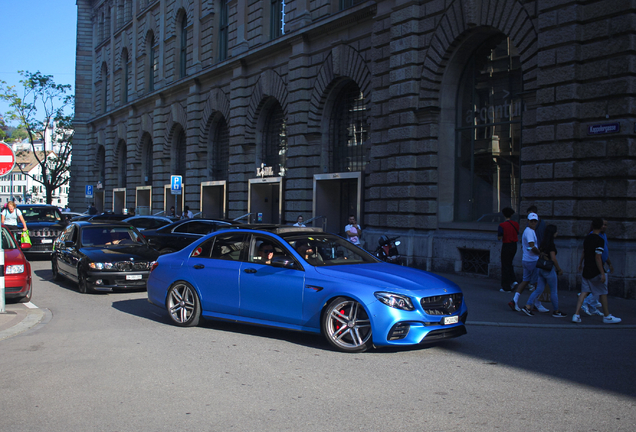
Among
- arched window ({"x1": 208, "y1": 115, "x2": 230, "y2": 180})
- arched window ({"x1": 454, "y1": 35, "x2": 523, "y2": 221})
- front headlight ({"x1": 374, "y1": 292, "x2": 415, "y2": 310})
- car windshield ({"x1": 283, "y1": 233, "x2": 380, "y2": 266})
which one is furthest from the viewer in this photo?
arched window ({"x1": 208, "y1": 115, "x2": 230, "y2": 180})

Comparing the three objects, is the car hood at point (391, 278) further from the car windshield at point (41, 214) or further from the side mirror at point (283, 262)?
the car windshield at point (41, 214)

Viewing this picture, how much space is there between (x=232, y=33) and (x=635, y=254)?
845 inches

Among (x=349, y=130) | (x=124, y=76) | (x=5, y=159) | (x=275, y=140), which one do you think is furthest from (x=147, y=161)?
(x=5, y=159)

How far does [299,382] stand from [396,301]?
5.15 feet

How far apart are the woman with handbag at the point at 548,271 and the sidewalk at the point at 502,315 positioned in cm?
18

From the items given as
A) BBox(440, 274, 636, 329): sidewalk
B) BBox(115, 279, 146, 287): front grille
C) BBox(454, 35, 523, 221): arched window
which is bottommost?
BBox(440, 274, 636, 329): sidewalk

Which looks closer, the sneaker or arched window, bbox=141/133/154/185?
the sneaker

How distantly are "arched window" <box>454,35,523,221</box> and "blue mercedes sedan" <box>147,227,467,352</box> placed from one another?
8.84 meters

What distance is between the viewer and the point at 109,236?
1380 cm

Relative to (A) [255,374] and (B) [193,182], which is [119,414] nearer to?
(A) [255,374]

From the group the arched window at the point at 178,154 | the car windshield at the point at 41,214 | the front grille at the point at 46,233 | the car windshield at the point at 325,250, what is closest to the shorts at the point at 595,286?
the car windshield at the point at 325,250

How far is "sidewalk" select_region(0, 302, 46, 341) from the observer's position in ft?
28.0

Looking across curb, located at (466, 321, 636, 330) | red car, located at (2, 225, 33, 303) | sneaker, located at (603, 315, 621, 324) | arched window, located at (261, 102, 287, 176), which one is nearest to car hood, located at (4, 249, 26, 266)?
red car, located at (2, 225, 33, 303)

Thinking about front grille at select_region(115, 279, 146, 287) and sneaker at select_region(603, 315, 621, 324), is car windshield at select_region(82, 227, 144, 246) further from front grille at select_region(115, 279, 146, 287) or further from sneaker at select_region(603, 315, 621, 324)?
sneaker at select_region(603, 315, 621, 324)
